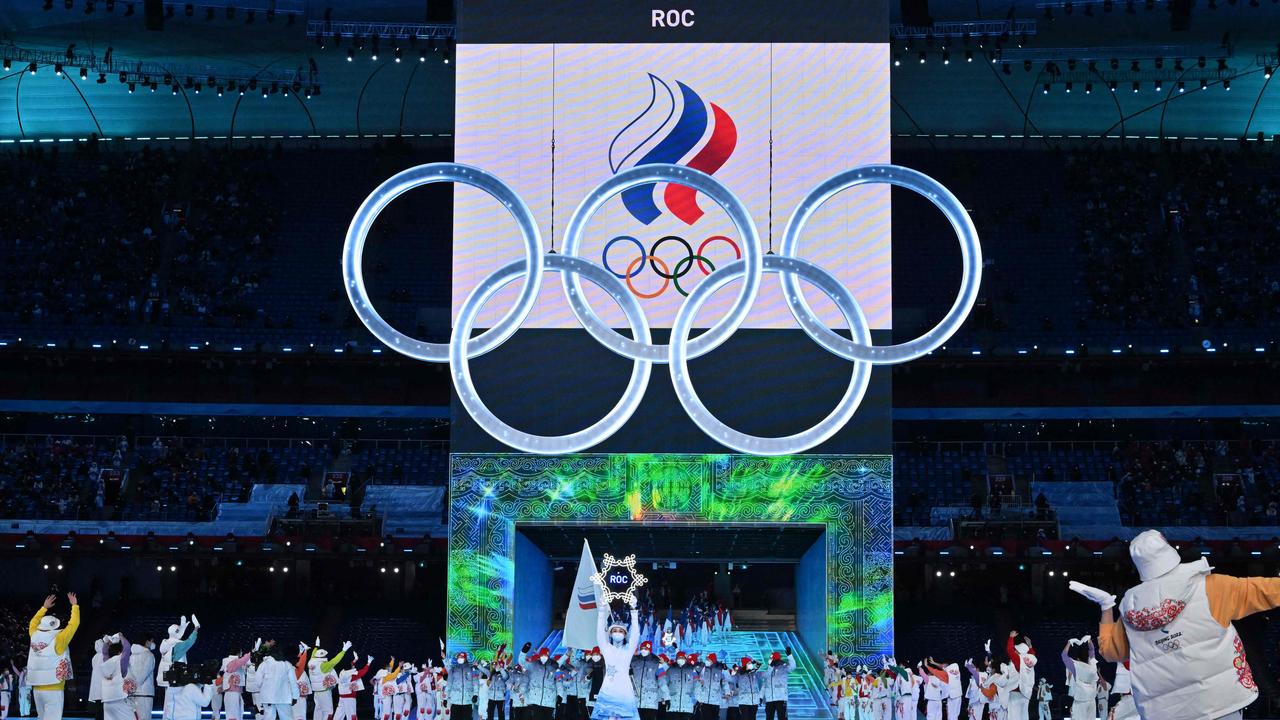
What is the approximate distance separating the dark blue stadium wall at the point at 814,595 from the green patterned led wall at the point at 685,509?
0.39 meters

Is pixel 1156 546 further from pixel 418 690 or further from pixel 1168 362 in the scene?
pixel 1168 362

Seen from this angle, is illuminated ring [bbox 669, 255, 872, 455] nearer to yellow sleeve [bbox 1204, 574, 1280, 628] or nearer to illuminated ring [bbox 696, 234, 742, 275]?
illuminated ring [bbox 696, 234, 742, 275]

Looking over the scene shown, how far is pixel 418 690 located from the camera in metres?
22.3

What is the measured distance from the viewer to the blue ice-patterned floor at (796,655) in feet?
79.3

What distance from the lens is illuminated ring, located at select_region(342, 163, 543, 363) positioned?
21.5 metres

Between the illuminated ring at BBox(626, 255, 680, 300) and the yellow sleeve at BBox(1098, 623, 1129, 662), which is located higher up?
the illuminated ring at BBox(626, 255, 680, 300)

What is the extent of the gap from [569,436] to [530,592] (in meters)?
6.41

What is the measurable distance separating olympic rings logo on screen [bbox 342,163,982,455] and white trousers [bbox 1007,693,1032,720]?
496 centimetres

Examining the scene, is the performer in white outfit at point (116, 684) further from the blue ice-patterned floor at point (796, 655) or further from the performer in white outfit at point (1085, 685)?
Result: the performer in white outfit at point (1085, 685)

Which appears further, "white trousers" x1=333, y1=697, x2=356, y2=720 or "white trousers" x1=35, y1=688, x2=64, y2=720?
"white trousers" x1=333, y1=697, x2=356, y2=720

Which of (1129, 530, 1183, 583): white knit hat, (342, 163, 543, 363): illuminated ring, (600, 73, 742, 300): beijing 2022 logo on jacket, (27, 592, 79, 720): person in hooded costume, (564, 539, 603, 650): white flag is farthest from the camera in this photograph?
(600, 73, 742, 300): beijing 2022 logo on jacket

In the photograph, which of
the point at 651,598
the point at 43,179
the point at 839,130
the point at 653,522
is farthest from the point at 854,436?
the point at 43,179

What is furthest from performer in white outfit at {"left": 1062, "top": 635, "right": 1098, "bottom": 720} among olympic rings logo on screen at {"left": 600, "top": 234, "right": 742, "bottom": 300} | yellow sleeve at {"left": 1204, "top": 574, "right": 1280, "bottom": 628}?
yellow sleeve at {"left": 1204, "top": 574, "right": 1280, "bottom": 628}

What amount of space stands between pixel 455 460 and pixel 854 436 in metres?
7.26
